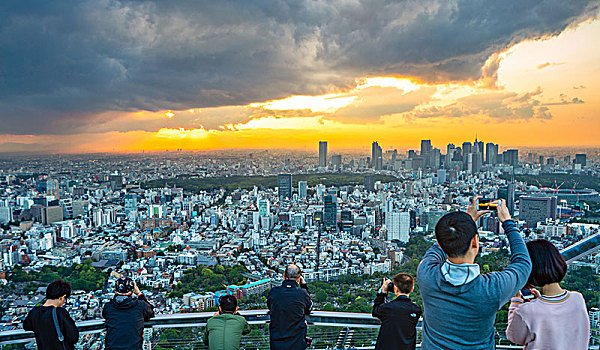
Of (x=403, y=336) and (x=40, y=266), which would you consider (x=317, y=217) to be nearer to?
(x=40, y=266)

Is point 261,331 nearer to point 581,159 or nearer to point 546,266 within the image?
point 546,266

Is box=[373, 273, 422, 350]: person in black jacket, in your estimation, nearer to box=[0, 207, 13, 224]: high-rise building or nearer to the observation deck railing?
the observation deck railing

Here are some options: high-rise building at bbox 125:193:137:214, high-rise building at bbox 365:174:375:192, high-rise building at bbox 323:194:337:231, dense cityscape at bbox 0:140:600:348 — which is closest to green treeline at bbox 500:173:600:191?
dense cityscape at bbox 0:140:600:348

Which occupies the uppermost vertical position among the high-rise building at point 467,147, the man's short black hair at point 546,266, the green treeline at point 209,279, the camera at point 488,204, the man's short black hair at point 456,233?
the high-rise building at point 467,147

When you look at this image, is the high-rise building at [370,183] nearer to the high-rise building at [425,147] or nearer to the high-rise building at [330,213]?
the high-rise building at [425,147]

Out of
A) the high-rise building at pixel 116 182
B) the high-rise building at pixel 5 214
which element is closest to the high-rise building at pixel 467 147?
the high-rise building at pixel 116 182

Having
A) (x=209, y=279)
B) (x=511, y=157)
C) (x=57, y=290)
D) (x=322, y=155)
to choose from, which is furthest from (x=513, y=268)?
(x=322, y=155)
